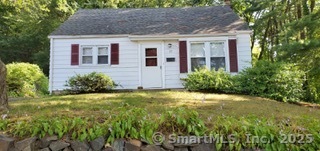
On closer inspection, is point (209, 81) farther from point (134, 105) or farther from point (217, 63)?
point (134, 105)

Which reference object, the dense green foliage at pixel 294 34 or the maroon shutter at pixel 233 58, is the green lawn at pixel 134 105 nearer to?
the dense green foliage at pixel 294 34

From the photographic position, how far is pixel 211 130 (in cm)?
346

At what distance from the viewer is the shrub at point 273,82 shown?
824 centimetres

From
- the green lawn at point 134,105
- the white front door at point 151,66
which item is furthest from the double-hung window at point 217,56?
the green lawn at point 134,105

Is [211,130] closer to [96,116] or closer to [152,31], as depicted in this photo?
[96,116]

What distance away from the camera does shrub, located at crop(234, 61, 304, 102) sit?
824cm

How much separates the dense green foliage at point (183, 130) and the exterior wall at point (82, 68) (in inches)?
262

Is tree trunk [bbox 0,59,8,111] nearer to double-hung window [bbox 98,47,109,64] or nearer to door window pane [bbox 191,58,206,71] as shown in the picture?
double-hung window [bbox 98,47,109,64]

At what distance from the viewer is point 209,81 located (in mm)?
8914

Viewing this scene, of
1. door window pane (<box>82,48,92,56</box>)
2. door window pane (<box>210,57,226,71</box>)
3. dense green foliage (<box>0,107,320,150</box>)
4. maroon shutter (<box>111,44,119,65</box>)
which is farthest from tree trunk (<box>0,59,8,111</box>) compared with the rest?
door window pane (<box>210,57,226,71</box>)

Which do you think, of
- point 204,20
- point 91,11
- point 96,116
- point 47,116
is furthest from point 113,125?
point 91,11

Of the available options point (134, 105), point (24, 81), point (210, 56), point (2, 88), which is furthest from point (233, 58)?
point (24, 81)

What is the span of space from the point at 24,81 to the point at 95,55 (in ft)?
10.0

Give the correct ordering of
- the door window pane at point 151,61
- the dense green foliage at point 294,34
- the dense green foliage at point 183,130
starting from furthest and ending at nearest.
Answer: the door window pane at point 151,61, the dense green foliage at point 294,34, the dense green foliage at point 183,130
